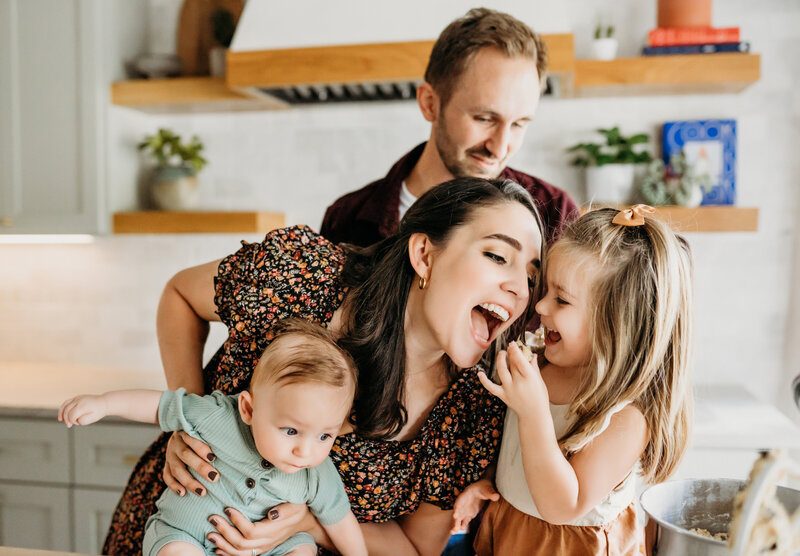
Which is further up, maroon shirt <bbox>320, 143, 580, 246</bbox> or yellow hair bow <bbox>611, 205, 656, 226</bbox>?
yellow hair bow <bbox>611, 205, 656, 226</bbox>

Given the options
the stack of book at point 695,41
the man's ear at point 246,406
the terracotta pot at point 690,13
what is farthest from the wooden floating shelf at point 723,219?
the man's ear at point 246,406

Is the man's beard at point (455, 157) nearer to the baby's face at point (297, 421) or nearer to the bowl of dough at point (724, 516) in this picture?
the baby's face at point (297, 421)

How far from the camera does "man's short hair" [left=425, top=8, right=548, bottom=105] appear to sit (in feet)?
5.96

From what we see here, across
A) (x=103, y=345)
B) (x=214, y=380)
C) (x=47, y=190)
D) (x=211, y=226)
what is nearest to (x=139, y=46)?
(x=47, y=190)

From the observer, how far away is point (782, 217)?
2977 millimetres

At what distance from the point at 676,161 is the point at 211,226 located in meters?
1.96

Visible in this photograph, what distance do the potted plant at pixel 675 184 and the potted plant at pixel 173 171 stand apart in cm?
195

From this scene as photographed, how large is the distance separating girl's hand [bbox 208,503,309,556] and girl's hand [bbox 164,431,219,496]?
0.07 meters

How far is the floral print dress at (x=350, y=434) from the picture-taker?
4.41ft

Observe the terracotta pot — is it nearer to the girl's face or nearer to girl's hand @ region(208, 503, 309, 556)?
the girl's face

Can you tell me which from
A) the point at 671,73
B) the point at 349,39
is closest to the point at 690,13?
the point at 671,73

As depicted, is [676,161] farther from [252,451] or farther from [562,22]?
[252,451]

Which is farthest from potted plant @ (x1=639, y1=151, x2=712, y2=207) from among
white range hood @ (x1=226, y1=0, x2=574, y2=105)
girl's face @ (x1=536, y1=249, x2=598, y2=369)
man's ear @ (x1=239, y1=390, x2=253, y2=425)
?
man's ear @ (x1=239, y1=390, x2=253, y2=425)

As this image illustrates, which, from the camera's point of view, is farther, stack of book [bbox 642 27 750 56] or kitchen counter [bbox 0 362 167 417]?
kitchen counter [bbox 0 362 167 417]
